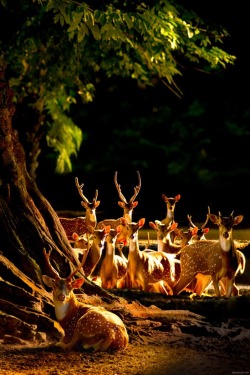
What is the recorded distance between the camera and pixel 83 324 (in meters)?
5.96

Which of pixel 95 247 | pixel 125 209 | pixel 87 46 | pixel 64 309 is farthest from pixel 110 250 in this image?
pixel 87 46

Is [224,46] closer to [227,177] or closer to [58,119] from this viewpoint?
[58,119]

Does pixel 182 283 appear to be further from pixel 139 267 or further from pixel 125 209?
pixel 125 209

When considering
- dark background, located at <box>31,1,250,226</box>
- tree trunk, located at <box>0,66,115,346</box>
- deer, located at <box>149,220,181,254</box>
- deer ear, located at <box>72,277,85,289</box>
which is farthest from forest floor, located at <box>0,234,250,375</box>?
dark background, located at <box>31,1,250,226</box>

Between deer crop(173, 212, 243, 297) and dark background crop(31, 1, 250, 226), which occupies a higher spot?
deer crop(173, 212, 243, 297)

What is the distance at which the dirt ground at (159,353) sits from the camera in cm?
559

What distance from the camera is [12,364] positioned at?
5688mm

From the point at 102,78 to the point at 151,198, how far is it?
255 inches

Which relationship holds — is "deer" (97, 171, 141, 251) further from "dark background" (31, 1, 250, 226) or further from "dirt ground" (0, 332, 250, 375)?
"dark background" (31, 1, 250, 226)

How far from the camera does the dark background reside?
1089 inches

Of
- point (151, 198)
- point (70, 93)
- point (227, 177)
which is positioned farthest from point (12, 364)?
point (227, 177)

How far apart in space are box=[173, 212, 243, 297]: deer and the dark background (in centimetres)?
1601

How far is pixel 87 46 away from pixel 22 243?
28.1 feet

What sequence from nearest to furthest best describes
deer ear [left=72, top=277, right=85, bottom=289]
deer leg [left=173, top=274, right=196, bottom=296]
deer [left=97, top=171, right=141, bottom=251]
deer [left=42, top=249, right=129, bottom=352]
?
deer [left=42, top=249, right=129, bottom=352], deer ear [left=72, top=277, right=85, bottom=289], deer leg [left=173, top=274, right=196, bottom=296], deer [left=97, top=171, right=141, bottom=251]
